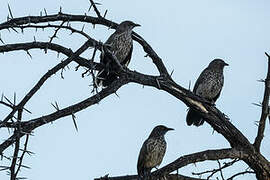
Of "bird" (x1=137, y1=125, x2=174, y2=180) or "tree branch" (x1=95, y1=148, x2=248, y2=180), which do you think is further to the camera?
"bird" (x1=137, y1=125, x2=174, y2=180)

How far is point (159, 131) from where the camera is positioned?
1059cm

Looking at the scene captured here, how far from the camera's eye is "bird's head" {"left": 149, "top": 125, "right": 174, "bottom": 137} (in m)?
10.5

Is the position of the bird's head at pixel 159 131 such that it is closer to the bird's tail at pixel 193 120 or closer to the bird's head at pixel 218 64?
the bird's tail at pixel 193 120

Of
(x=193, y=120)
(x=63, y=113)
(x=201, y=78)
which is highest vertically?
(x=201, y=78)

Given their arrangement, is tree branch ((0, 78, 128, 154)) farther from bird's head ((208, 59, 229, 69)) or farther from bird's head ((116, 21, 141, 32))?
bird's head ((208, 59, 229, 69))

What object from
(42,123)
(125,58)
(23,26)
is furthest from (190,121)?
(42,123)

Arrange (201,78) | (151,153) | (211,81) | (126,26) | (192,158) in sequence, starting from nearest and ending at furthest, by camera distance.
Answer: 1. (192,158)
2. (126,26)
3. (151,153)
4. (211,81)
5. (201,78)

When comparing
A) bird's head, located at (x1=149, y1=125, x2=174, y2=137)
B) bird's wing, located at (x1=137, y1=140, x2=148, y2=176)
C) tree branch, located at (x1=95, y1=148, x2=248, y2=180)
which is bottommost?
tree branch, located at (x1=95, y1=148, x2=248, y2=180)

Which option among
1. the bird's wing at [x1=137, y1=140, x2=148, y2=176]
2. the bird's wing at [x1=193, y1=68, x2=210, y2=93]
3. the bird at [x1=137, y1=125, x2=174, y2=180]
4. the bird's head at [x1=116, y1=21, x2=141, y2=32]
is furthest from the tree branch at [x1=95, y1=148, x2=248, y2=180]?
the bird's wing at [x1=193, y1=68, x2=210, y2=93]

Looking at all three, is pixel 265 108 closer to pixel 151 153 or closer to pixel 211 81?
pixel 151 153

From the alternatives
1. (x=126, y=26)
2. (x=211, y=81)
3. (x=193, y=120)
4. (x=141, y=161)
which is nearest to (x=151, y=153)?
(x=141, y=161)

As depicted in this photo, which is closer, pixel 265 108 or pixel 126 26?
pixel 265 108

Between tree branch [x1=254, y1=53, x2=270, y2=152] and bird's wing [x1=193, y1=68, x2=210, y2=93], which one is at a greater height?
bird's wing [x1=193, y1=68, x2=210, y2=93]

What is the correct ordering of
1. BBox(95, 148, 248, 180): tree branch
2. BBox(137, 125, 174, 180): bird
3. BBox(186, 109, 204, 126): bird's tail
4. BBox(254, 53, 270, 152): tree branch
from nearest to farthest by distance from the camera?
BBox(95, 148, 248, 180): tree branch < BBox(254, 53, 270, 152): tree branch < BBox(186, 109, 204, 126): bird's tail < BBox(137, 125, 174, 180): bird
